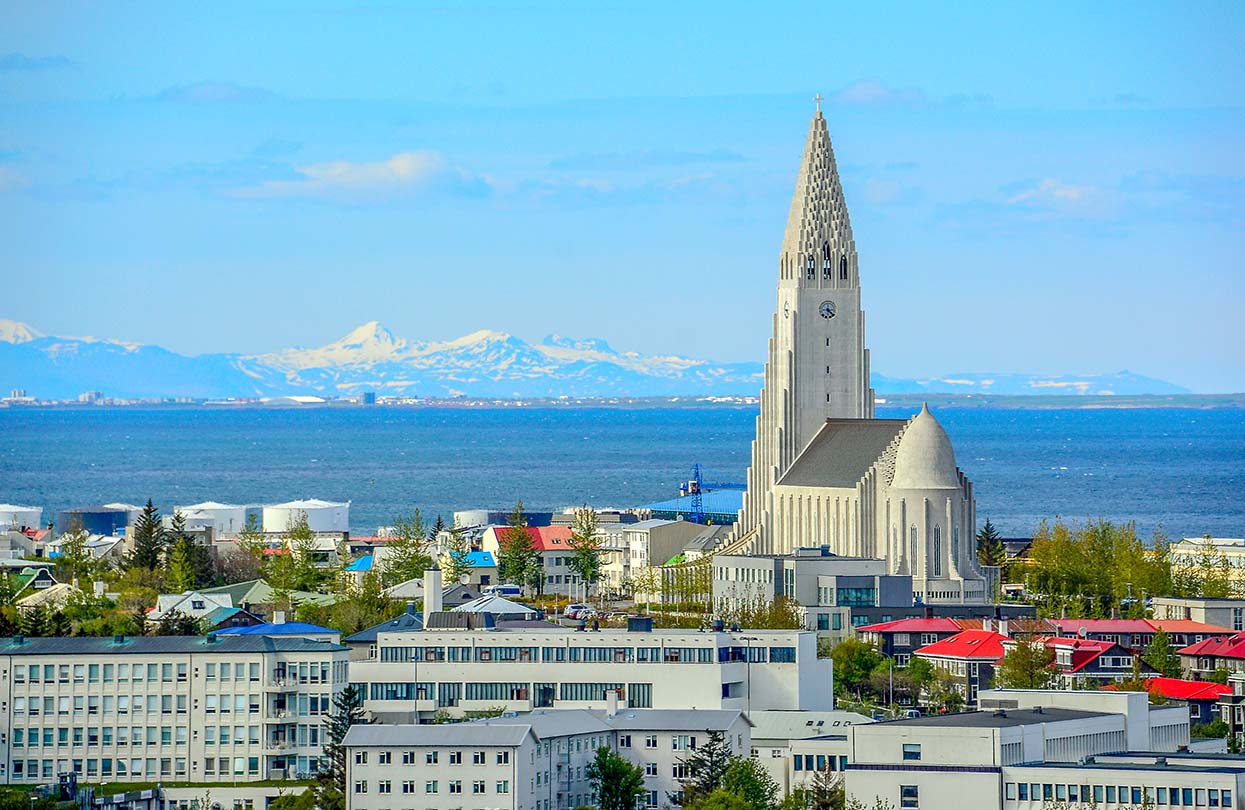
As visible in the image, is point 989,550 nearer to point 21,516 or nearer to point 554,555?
point 554,555

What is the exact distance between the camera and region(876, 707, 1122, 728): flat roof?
7438cm

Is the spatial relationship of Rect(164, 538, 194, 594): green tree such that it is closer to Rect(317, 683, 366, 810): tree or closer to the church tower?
the church tower

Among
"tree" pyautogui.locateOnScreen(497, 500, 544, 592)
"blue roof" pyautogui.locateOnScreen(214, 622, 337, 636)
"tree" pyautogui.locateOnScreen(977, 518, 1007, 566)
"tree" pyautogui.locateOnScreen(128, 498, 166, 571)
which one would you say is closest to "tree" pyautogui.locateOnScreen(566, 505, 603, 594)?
"tree" pyautogui.locateOnScreen(497, 500, 544, 592)

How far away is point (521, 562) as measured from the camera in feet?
449

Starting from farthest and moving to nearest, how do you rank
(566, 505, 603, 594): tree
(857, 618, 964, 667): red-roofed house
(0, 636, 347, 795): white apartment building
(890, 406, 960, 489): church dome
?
(566, 505, 603, 594): tree → (890, 406, 960, 489): church dome → (857, 618, 964, 667): red-roofed house → (0, 636, 347, 795): white apartment building

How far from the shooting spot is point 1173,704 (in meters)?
89.3

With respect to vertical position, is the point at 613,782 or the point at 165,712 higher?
the point at 165,712

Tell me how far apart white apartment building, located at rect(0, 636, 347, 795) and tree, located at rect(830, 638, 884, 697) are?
805 inches

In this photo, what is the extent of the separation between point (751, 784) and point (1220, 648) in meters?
34.9

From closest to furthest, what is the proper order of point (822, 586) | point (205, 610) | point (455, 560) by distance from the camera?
1. point (205, 610)
2. point (822, 586)
3. point (455, 560)

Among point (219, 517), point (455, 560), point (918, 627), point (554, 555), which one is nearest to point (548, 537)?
point (554, 555)

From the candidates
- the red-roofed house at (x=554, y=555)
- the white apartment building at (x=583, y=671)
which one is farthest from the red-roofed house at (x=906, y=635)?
the red-roofed house at (x=554, y=555)

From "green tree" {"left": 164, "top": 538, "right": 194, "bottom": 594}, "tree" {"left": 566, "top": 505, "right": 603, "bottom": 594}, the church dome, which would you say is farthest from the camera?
"tree" {"left": 566, "top": 505, "right": 603, "bottom": 594}

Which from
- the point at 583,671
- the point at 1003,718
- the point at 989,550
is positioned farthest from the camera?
the point at 989,550
